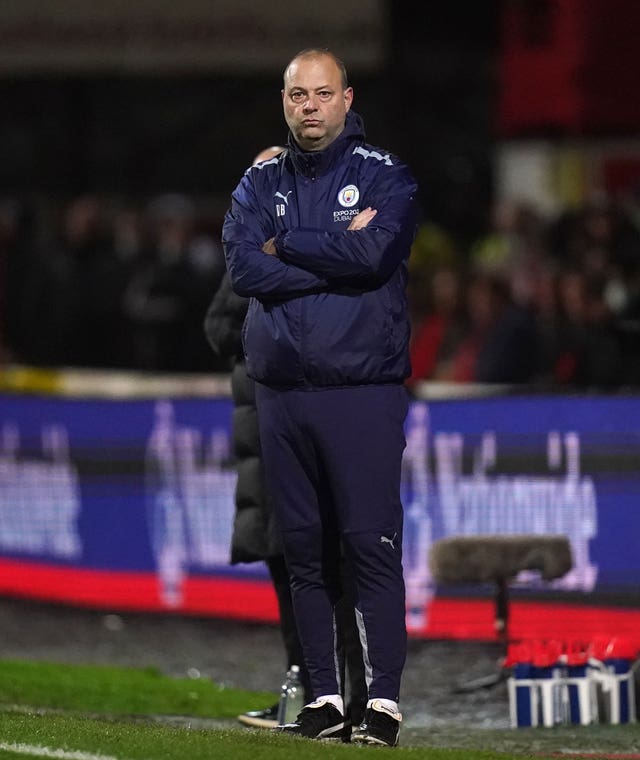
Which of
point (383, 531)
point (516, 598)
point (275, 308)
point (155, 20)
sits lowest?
point (516, 598)

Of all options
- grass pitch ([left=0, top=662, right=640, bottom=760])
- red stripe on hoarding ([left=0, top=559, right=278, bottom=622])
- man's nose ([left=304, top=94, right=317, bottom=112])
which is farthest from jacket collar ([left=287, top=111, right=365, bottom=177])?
red stripe on hoarding ([left=0, top=559, right=278, bottom=622])

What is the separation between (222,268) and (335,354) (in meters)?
9.85

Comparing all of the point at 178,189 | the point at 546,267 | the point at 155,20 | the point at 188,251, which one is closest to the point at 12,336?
the point at 188,251

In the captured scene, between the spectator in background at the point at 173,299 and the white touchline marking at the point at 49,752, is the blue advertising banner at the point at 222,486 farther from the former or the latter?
the spectator in background at the point at 173,299

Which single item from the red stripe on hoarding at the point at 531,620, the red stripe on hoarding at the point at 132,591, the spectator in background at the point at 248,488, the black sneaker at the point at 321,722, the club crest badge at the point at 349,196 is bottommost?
the red stripe on hoarding at the point at 132,591

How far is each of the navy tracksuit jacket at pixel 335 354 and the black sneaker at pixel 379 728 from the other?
0.07 m

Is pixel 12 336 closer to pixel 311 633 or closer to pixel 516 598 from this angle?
pixel 516 598

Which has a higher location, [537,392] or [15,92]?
[15,92]

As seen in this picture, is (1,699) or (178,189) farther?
(178,189)

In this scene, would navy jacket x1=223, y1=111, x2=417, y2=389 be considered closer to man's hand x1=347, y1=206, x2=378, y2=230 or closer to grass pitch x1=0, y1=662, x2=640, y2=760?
man's hand x1=347, y1=206, x2=378, y2=230

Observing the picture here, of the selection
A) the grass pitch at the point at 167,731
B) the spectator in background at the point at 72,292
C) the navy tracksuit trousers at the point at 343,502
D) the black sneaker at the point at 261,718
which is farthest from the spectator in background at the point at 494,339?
the navy tracksuit trousers at the point at 343,502

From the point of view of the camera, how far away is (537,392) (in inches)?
427

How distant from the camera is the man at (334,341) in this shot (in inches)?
282

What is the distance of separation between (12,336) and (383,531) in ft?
35.0
